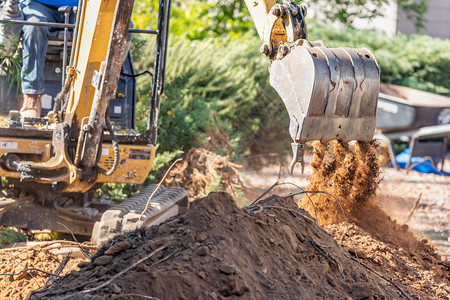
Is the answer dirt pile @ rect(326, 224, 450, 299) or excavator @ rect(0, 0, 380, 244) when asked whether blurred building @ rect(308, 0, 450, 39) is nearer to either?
excavator @ rect(0, 0, 380, 244)

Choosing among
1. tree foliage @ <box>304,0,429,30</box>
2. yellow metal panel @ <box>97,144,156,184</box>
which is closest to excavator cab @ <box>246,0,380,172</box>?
yellow metal panel @ <box>97,144,156,184</box>

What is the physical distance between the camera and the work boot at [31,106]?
20.6ft

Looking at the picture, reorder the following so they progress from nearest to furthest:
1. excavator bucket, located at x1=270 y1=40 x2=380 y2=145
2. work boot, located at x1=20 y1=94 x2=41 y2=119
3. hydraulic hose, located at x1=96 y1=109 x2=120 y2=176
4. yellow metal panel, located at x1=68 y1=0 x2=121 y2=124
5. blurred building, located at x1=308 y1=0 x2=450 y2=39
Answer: excavator bucket, located at x1=270 y1=40 x2=380 y2=145
yellow metal panel, located at x1=68 y1=0 x2=121 y2=124
hydraulic hose, located at x1=96 y1=109 x2=120 y2=176
work boot, located at x1=20 y1=94 x2=41 y2=119
blurred building, located at x1=308 y1=0 x2=450 y2=39

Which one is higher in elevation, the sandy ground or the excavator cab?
the excavator cab

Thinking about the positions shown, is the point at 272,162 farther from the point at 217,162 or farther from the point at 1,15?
the point at 1,15

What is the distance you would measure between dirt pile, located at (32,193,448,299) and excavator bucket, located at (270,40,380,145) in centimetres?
61

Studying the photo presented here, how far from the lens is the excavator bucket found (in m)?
4.41

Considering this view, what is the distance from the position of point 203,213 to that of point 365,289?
3.24 feet

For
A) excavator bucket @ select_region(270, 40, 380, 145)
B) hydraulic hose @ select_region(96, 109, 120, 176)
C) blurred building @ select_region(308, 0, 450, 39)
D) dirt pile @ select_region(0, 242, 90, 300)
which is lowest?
dirt pile @ select_region(0, 242, 90, 300)

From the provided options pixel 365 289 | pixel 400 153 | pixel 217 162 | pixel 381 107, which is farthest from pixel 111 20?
pixel 400 153

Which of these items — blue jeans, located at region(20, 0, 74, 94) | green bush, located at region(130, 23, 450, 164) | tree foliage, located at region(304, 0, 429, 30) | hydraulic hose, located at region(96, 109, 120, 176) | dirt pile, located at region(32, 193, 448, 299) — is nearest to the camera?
dirt pile, located at region(32, 193, 448, 299)

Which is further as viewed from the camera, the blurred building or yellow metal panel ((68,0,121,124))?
the blurred building

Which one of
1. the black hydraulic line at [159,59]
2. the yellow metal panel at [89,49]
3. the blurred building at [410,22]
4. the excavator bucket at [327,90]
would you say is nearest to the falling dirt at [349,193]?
the excavator bucket at [327,90]

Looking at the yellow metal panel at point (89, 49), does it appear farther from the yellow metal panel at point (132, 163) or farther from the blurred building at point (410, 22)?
the blurred building at point (410, 22)
